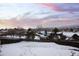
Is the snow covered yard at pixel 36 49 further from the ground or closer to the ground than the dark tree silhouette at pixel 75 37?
closer to the ground

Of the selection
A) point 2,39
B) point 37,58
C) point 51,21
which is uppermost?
point 51,21

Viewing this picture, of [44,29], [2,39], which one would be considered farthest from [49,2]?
[2,39]

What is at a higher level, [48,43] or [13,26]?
[13,26]

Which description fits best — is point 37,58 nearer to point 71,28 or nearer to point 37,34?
point 37,34

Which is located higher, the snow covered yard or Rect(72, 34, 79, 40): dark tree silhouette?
Rect(72, 34, 79, 40): dark tree silhouette

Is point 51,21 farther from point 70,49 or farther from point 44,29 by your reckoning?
point 70,49

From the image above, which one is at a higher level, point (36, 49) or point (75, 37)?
point (75, 37)

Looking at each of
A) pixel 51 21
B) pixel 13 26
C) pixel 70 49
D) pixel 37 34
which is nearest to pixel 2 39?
pixel 13 26
